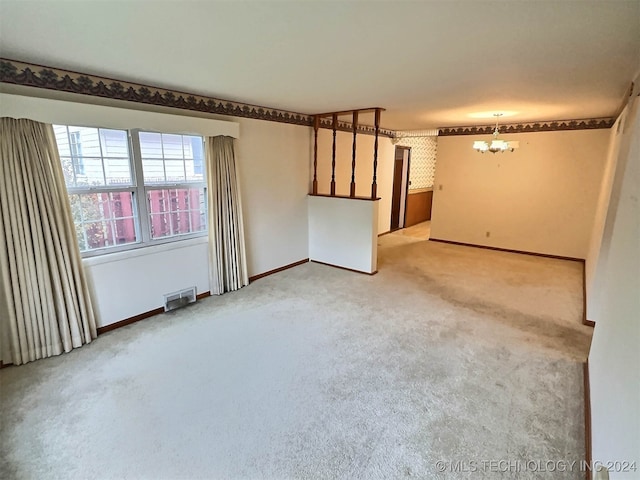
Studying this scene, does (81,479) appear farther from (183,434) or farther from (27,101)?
(27,101)

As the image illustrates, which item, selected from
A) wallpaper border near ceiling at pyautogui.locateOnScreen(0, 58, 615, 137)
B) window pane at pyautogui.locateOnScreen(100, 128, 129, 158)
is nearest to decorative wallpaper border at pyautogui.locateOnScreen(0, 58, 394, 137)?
wallpaper border near ceiling at pyautogui.locateOnScreen(0, 58, 615, 137)

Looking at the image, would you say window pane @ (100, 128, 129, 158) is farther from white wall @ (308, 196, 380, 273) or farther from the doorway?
the doorway

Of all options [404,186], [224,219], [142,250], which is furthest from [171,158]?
[404,186]

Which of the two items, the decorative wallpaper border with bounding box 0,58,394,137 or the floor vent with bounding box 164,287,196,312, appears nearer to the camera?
the decorative wallpaper border with bounding box 0,58,394,137

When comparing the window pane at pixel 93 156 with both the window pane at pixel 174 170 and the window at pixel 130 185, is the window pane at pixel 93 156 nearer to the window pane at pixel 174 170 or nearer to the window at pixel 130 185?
the window at pixel 130 185

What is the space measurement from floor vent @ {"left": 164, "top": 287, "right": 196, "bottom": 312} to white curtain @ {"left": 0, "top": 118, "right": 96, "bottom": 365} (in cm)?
85

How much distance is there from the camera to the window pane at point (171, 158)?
130 inches

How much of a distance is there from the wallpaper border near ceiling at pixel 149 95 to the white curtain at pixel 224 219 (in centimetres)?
43

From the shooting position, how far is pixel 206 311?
3555 millimetres

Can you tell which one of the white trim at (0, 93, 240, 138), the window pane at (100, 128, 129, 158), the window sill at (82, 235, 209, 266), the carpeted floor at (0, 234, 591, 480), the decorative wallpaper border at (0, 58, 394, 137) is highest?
the decorative wallpaper border at (0, 58, 394, 137)

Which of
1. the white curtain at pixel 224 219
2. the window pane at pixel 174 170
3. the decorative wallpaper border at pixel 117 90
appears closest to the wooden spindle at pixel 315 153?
the decorative wallpaper border at pixel 117 90

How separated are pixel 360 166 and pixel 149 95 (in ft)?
13.1

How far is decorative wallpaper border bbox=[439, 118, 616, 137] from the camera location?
16.3 feet

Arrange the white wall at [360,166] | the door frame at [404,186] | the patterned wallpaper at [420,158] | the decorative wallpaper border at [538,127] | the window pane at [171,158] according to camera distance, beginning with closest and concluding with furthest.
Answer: the window pane at [171,158] < the decorative wallpaper border at [538,127] < the white wall at [360,166] < the door frame at [404,186] < the patterned wallpaper at [420,158]
